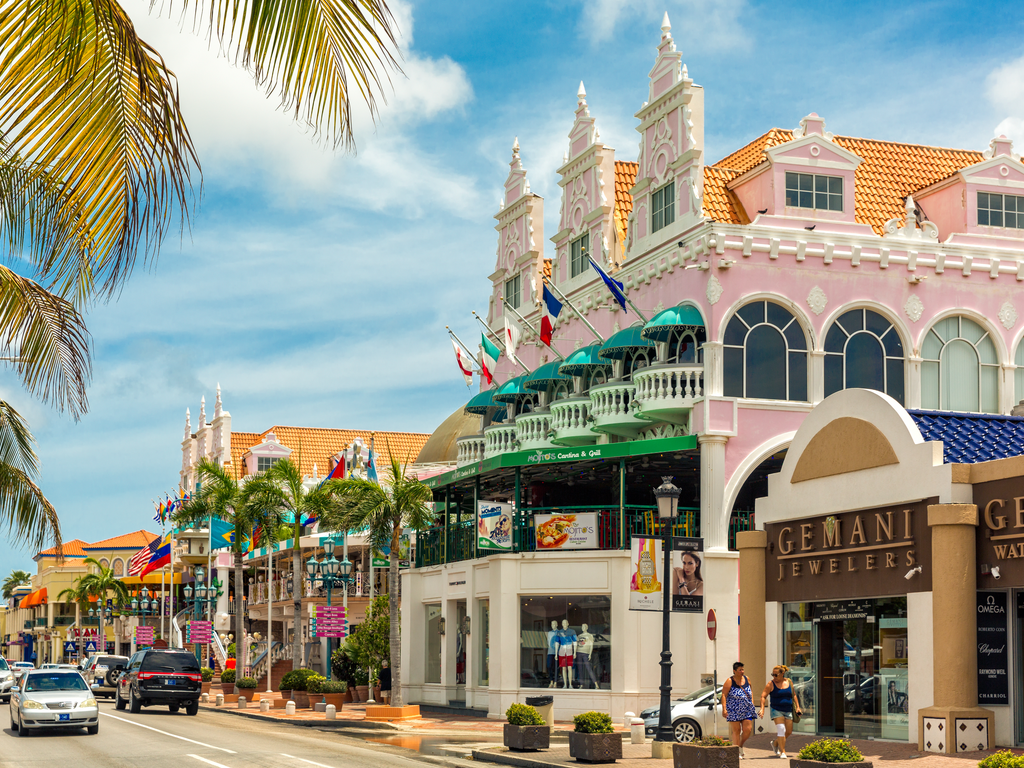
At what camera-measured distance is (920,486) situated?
73.7 ft

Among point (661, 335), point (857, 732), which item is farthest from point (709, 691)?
point (661, 335)

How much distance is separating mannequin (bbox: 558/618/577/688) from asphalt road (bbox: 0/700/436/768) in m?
6.73

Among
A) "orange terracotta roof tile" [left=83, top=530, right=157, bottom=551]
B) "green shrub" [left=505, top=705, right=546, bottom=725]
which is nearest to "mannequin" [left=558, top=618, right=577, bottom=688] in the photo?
"green shrub" [left=505, top=705, right=546, bottom=725]

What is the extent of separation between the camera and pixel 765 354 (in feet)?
112

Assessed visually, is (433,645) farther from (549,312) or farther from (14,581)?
(14,581)

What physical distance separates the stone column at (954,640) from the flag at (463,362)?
23.1m

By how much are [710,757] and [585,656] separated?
15.2 meters

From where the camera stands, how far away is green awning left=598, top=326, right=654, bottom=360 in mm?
34344

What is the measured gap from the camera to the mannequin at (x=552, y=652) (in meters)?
34.4

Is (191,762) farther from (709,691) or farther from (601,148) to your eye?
(601,148)

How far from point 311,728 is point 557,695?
6599 mm

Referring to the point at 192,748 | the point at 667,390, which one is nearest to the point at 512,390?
the point at 667,390

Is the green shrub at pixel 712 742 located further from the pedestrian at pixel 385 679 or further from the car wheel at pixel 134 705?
the car wheel at pixel 134 705

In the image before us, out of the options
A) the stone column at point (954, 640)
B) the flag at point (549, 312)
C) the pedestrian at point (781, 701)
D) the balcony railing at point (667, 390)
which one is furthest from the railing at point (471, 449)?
the stone column at point (954, 640)
